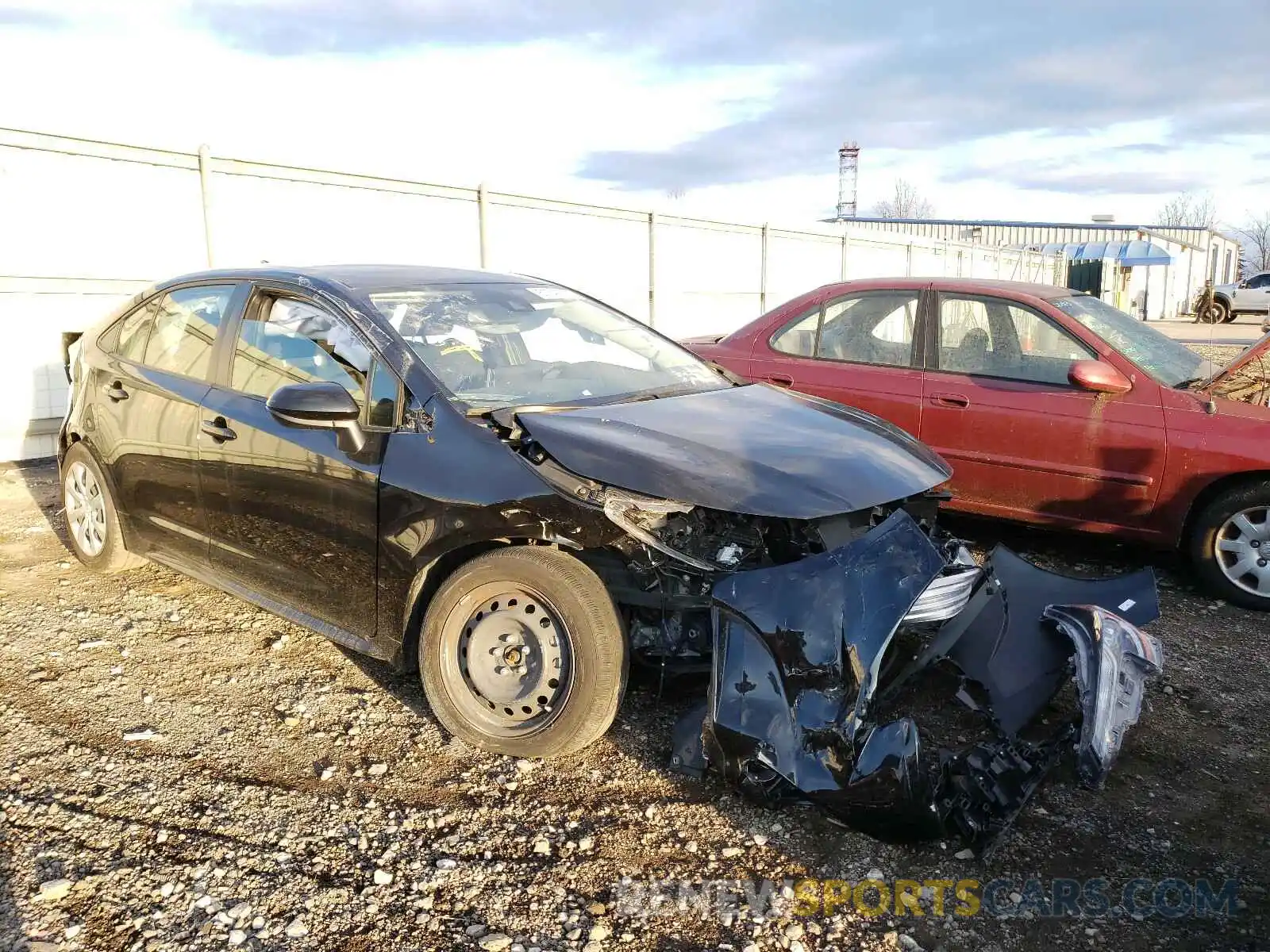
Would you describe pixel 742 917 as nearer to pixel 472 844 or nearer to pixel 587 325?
pixel 472 844

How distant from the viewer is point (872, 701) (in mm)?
2783

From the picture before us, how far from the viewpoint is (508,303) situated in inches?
163

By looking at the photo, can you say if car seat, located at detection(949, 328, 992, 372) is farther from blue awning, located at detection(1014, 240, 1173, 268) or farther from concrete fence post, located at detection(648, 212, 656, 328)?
blue awning, located at detection(1014, 240, 1173, 268)

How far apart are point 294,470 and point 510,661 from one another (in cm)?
118

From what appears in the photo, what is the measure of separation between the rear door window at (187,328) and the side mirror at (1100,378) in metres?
4.17

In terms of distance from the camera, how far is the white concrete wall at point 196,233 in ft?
25.5

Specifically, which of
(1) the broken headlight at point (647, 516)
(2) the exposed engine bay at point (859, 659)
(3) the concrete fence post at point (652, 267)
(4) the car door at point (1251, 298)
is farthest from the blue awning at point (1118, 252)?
(1) the broken headlight at point (647, 516)

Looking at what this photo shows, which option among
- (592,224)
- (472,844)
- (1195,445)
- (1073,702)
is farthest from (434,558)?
(592,224)

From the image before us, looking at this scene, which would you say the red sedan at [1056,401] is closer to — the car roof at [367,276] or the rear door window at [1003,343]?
the rear door window at [1003,343]

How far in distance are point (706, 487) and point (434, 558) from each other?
0.98 m

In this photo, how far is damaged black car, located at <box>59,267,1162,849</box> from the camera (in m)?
2.77

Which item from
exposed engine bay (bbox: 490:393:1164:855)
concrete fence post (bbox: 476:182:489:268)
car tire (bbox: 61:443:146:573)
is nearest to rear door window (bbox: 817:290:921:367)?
exposed engine bay (bbox: 490:393:1164:855)

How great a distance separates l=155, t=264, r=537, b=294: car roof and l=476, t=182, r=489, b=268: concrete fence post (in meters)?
7.12

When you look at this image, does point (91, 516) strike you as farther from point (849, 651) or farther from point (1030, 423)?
point (1030, 423)
